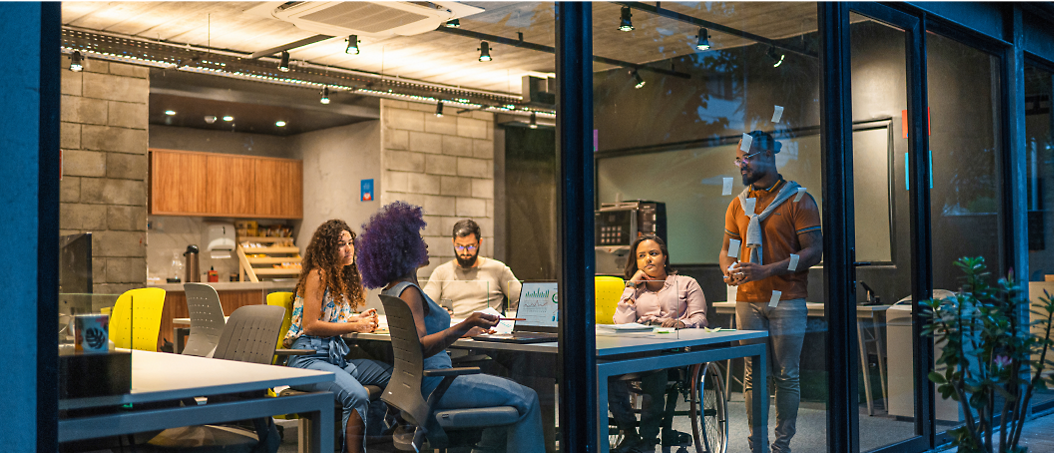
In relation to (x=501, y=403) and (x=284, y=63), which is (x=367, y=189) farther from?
(x=501, y=403)

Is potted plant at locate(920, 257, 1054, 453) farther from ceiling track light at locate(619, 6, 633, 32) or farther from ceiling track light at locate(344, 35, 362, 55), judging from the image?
ceiling track light at locate(344, 35, 362, 55)

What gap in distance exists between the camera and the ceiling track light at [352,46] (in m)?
7.14

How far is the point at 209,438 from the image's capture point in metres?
2.39

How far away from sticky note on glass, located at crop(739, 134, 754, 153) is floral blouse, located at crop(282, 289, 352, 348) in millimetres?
2202

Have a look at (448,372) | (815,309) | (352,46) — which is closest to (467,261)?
(448,372)

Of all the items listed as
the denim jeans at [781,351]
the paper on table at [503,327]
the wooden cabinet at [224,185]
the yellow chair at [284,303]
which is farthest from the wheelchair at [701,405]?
the wooden cabinet at [224,185]

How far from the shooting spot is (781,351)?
4.18 metres

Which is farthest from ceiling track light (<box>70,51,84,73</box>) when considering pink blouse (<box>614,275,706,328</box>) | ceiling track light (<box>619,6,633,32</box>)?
pink blouse (<box>614,275,706,328</box>)

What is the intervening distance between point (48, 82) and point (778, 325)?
10.8 feet

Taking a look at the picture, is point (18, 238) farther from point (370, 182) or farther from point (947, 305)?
point (370, 182)

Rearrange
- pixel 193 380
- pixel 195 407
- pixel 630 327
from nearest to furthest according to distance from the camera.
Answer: pixel 195 407, pixel 193 380, pixel 630 327

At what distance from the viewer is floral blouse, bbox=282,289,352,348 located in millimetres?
4496

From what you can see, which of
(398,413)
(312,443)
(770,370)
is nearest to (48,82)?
(312,443)

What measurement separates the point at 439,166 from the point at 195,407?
5.02 meters
